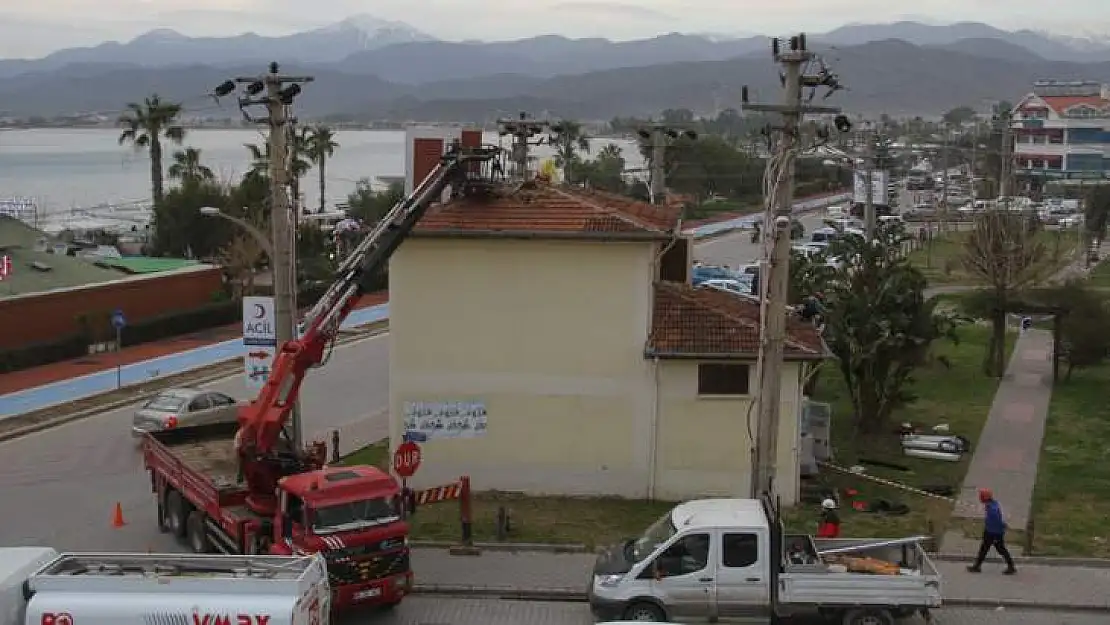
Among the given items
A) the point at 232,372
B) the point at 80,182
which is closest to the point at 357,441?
the point at 232,372

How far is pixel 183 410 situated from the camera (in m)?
28.6

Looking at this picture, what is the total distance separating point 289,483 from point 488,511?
5.91 metres

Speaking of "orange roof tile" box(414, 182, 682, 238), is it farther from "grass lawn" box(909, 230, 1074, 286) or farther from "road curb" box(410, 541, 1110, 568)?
"grass lawn" box(909, 230, 1074, 286)

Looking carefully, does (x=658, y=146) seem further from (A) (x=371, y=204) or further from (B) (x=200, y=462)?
(A) (x=371, y=204)

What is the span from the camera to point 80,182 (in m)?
174

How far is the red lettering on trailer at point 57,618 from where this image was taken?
13.0m

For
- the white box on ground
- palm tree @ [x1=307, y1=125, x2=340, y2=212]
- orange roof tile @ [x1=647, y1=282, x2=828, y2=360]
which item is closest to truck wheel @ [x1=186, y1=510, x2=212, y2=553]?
the white box on ground

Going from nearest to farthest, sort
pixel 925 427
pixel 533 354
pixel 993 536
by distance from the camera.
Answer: pixel 993 536
pixel 533 354
pixel 925 427

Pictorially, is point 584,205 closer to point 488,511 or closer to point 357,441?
point 488,511

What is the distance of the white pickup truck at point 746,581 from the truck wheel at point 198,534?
21.9ft

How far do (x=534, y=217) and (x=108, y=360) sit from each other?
72.0ft

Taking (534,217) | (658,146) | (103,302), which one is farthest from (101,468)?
(658,146)

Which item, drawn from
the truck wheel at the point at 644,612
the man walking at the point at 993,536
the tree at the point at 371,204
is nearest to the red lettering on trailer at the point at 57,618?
the truck wheel at the point at 644,612

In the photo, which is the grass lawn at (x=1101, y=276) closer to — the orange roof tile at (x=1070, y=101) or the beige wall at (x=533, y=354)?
the beige wall at (x=533, y=354)
